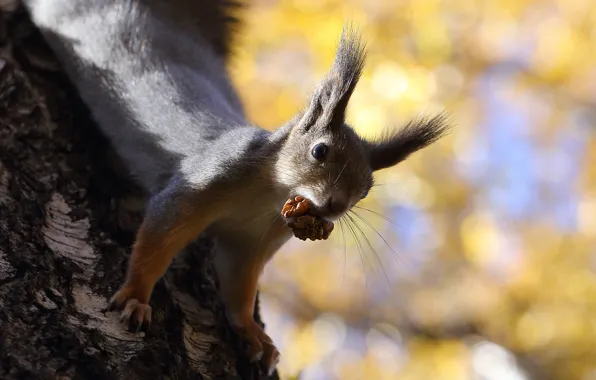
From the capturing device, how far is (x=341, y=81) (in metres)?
1.56

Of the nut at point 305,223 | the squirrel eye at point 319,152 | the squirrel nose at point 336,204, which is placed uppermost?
the squirrel eye at point 319,152

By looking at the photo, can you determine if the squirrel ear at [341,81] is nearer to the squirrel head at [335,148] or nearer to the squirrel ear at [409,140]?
the squirrel head at [335,148]

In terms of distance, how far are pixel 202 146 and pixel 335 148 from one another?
1.21 feet

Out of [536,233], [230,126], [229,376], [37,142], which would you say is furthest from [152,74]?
[536,233]

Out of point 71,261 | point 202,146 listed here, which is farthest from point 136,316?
point 202,146

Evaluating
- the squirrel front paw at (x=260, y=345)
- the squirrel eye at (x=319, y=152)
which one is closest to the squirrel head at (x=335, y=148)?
the squirrel eye at (x=319, y=152)

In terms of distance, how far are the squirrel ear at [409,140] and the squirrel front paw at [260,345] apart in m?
0.53

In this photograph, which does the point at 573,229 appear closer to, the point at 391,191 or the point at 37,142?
the point at 391,191

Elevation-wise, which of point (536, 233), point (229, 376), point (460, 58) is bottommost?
point (229, 376)

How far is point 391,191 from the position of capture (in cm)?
338

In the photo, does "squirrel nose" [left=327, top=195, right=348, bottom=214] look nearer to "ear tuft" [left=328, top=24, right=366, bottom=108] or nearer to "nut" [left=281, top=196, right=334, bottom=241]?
"nut" [left=281, top=196, right=334, bottom=241]

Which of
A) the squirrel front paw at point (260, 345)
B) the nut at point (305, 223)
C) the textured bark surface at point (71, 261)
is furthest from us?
the squirrel front paw at point (260, 345)

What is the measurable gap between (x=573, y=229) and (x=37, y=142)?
2692 millimetres

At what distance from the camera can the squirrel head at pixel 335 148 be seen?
5.02 ft
